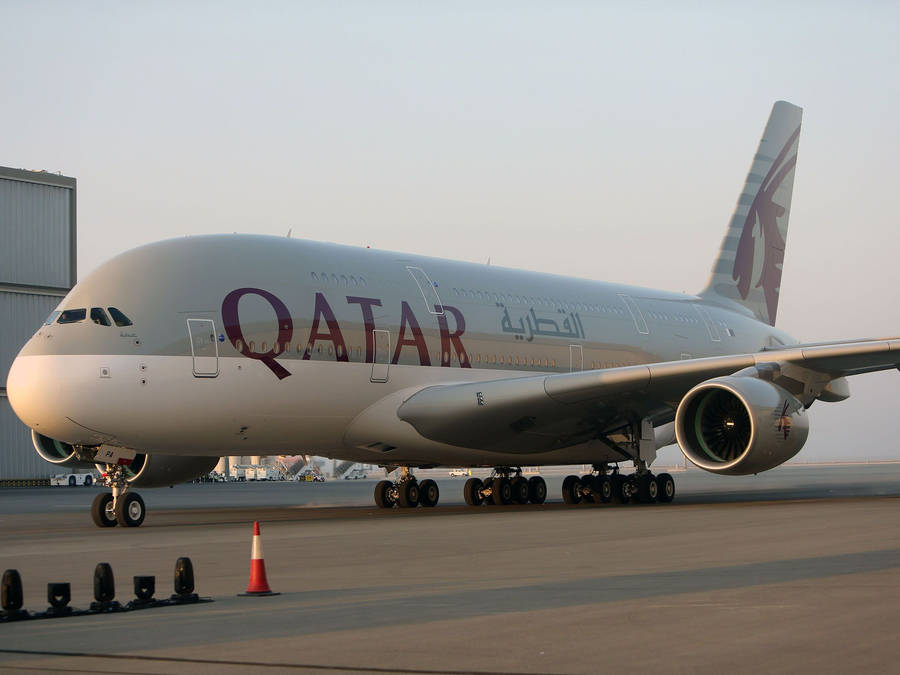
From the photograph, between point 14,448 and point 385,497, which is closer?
point 385,497

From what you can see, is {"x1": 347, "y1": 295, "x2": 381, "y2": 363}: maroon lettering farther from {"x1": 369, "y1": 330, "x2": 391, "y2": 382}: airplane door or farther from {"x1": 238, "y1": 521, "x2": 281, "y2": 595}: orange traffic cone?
{"x1": 238, "y1": 521, "x2": 281, "y2": 595}: orange traffic cone

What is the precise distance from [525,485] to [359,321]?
18.0 feet

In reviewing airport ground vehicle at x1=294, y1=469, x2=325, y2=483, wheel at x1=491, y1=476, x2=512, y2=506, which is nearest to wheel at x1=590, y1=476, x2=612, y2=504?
wheel at x1=491, y1=476, x2=512, y2=506

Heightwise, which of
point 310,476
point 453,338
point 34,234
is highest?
point 34,234

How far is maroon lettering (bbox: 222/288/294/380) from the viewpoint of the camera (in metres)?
16.1

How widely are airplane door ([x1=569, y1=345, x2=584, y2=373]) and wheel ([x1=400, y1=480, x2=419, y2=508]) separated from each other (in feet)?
→ 11.5

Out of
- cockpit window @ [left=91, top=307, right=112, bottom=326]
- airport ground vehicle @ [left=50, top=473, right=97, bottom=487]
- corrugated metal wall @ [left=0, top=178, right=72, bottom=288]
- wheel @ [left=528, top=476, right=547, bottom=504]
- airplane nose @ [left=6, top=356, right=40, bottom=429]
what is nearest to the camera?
airplane nose @ [left=6, top=356, right=40, bottom=429]

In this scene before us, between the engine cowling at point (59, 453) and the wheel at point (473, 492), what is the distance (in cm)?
663

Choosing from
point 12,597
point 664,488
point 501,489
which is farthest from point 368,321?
point 12,597

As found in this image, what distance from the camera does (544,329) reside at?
842 inches

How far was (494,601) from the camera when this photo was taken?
734 cm

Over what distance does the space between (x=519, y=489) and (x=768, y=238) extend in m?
11.0

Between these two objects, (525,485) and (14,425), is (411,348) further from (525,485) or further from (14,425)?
(14,425)

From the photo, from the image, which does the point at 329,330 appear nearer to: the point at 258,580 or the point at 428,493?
the point at 428,493
